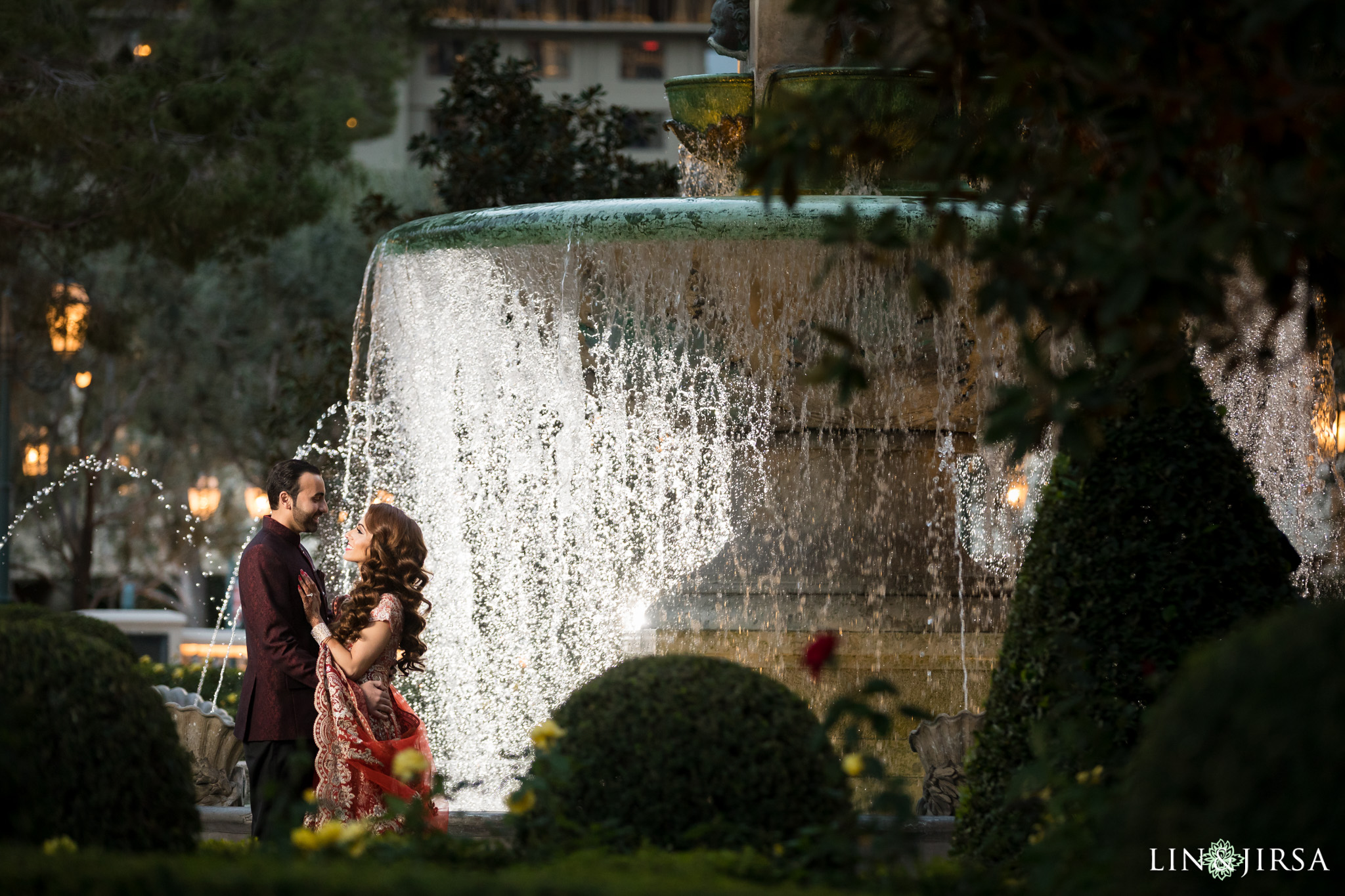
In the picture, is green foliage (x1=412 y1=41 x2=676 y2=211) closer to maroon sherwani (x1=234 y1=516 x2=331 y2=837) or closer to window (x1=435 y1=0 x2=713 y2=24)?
maroon sherwani (x1=234 y1=516 x2=331 y2=837)

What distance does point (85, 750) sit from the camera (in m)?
3.34

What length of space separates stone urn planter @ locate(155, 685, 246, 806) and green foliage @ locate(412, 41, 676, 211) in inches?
290

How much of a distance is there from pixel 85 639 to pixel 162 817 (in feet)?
1.49

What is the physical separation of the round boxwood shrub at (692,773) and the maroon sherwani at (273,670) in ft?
6.26

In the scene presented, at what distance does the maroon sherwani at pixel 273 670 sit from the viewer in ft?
17.2

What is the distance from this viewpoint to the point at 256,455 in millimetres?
32875

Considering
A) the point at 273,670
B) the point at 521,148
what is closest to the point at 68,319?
the point at 521,148

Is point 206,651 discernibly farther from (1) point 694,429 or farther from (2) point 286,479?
(2) point 286,479

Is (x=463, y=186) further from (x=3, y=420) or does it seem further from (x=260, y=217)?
Result: (x=3, y=420)

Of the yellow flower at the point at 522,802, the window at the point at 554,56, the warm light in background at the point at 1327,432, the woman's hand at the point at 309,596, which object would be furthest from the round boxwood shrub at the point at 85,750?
the window at the point at 554,56

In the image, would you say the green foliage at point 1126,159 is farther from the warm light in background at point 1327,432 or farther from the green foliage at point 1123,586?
the warm light in background at point 1327,432

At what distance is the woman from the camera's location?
5.03 m

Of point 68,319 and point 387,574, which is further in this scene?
point 68,319

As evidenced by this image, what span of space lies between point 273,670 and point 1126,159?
11.0ft
